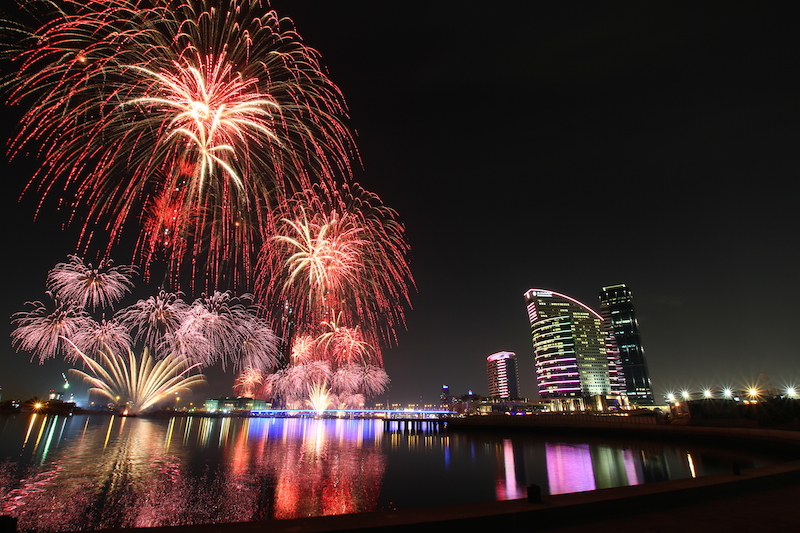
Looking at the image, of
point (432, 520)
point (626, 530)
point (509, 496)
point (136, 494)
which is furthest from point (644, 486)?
point (136, 494)

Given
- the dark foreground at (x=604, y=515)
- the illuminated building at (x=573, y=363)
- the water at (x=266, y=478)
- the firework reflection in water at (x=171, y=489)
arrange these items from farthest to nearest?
the illuminated building at (x=573, y=363) → the water at (x=266, y=478) → the firework reflection in water at (x=171, y=489) → the dark foreground at (x=604, y=515)

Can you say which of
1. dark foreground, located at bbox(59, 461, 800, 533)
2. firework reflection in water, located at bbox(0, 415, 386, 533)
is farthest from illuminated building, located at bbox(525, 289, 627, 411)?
dark foreground, located at bbox(59, 461, 800, 533)

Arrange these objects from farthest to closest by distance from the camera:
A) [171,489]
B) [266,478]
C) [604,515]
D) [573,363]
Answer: [573,363] < [266,478] < [171,489] < [604,515]

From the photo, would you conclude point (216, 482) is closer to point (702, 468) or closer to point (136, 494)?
point (136, 494)

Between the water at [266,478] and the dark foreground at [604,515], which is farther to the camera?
the water at [266,478]

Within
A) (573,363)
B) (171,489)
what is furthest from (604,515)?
(573,363)

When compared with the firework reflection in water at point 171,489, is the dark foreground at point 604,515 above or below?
above

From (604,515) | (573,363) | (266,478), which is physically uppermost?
(573,363)

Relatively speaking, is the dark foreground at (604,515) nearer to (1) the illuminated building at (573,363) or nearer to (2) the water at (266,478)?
(2) the water at (266,478)

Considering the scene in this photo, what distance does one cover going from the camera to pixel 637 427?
45969 mm

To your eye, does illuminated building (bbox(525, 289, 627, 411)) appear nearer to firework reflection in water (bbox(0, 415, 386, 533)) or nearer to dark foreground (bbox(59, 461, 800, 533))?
firework reflection in water (bbox(0, 415, 386, 533))

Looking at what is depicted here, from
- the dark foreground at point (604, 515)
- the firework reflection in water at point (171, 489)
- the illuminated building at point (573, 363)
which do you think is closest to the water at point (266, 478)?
the firework reflection in water at point (171, 489)

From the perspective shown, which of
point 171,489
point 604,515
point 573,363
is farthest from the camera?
point 573,363

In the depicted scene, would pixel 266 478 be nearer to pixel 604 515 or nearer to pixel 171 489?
pixel 171 489
